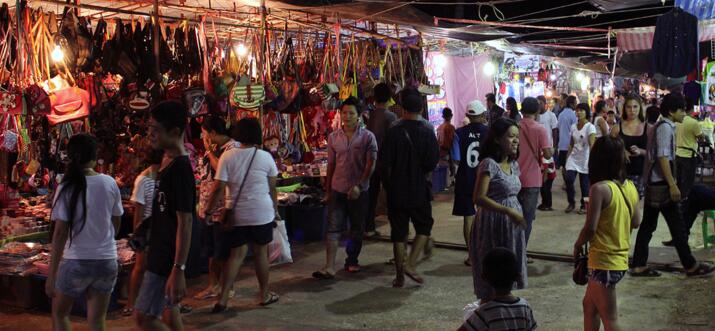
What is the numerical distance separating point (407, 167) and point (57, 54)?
124 inches

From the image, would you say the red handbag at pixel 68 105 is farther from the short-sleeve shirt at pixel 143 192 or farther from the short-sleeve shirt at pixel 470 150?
the short-sleeve shirt at pixel 470 150

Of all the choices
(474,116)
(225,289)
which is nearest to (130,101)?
(225,289)

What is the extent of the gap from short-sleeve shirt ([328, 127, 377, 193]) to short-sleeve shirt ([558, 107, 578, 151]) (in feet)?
19.0

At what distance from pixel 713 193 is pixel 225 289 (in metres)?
5.11

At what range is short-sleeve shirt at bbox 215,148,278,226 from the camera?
18.4ft

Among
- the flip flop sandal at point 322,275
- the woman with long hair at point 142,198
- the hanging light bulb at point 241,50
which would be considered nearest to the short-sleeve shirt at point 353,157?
the flip flop sandal at point 322,275

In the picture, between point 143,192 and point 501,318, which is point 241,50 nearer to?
point 143,192

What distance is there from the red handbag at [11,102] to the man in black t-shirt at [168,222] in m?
2.74

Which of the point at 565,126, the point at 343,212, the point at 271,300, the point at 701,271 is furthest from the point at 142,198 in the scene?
the point at 565,126

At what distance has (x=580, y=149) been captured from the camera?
10164 millimetres

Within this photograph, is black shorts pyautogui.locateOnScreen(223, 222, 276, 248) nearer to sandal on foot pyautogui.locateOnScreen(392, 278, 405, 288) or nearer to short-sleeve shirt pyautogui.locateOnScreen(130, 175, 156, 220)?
short-sleeve shirt pyautogui.locateOnScreen(130, 175, 156, 220)

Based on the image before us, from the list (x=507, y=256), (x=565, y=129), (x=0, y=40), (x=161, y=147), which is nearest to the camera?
(x=507, y=256)

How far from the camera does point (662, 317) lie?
18.5 ft

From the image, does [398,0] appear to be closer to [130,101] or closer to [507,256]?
[130,101]
